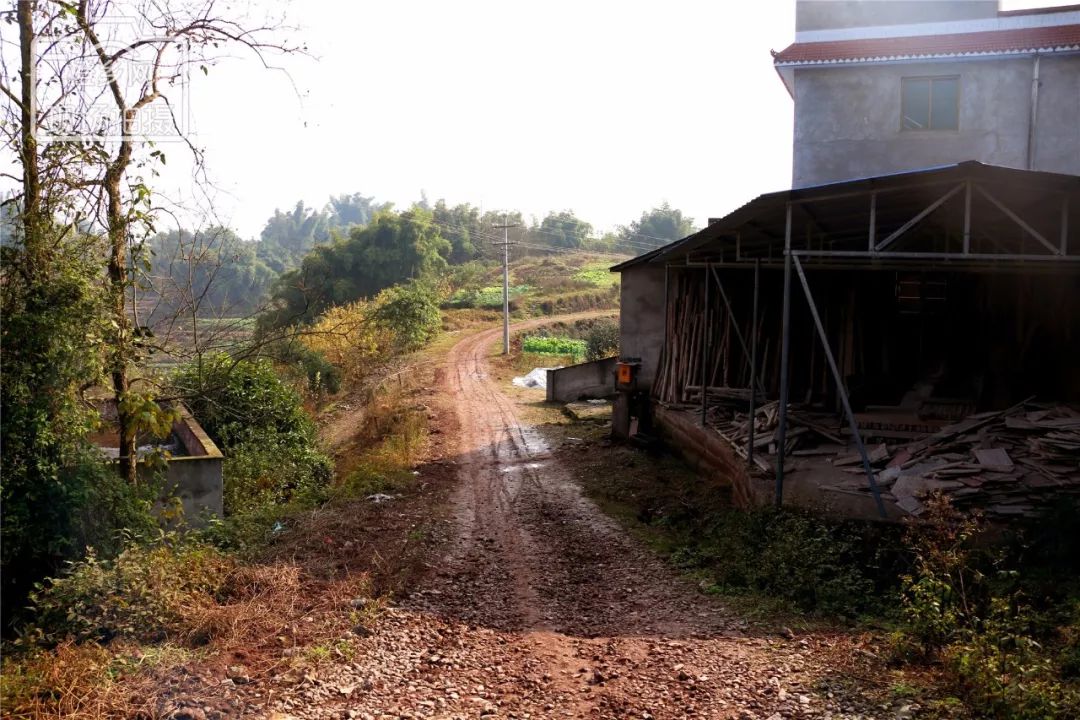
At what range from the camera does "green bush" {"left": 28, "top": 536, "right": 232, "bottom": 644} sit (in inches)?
229

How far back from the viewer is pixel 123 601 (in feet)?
19.3

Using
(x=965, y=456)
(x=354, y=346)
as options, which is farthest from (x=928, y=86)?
(x=354, y=346)

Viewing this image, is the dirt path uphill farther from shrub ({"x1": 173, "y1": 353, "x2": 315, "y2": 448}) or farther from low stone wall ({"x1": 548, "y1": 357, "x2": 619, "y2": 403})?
low stone wall ({"x1": 548, "y1": 357, "x2": 619, "y2": 403})

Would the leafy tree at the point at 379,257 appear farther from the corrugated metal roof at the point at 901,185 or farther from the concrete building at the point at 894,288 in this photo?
the corrugated metal roof at the point at 901,185

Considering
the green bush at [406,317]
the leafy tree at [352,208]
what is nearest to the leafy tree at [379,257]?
the green bush at [406,317]

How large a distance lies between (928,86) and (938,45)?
2.51ft

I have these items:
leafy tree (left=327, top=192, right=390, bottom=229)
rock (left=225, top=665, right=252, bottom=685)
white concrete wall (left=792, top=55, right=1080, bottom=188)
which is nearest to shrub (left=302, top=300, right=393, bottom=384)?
white concrete wall (left=792, top=55, right=1080, bottom=188)

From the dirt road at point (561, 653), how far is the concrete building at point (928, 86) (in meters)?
A: 10.2

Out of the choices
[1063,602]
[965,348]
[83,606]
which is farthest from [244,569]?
[965,348]

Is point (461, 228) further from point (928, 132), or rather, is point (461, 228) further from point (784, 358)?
point (784, 358)

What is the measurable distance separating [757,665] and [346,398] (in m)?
22.5

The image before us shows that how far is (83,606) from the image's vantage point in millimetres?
5938

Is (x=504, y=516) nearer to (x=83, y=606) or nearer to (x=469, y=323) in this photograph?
(x=83, y=606)

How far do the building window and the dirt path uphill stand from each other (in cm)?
1057
